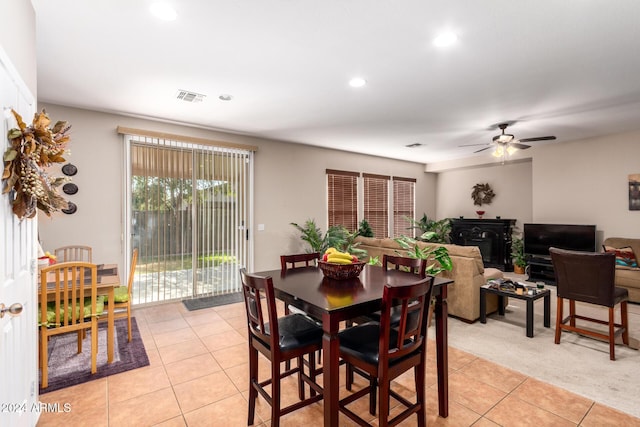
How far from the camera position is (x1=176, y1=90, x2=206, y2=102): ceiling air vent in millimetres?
3613

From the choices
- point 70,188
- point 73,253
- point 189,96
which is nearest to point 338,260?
point 189,96

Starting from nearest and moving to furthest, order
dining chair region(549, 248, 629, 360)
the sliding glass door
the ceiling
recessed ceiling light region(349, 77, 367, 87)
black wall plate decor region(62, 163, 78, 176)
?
the ceiling → dining chair region(549, 248, 629, 360) → recessed ceiling light region(349, 77, 367, 87) → black wall plate decor region(62, 163, 78, 176) → the sliding glass door

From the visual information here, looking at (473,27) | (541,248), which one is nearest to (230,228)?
(473,27)

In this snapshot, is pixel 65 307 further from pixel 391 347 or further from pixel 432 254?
pixel 432 254

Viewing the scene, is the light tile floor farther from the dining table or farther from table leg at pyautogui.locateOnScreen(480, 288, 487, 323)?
table leg at pyautogui.locateOnScreen(480, 288, 487, 323)

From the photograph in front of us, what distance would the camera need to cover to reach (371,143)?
6152 millimetres

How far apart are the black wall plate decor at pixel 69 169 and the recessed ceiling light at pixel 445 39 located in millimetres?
4354

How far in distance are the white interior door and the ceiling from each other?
0.93 meters

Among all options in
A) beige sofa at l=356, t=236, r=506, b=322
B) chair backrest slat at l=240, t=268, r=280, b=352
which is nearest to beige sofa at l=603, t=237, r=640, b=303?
beige sofa at l=356, t=236, r=506, b=322

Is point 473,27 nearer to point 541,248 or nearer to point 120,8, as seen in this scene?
point 120,8

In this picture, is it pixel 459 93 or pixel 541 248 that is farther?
pixel 541 248

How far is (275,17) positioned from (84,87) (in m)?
2.52

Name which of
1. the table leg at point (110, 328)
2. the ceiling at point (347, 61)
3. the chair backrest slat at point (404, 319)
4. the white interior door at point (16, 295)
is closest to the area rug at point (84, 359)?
the table leg at point (110, 328)

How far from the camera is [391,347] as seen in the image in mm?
1791
